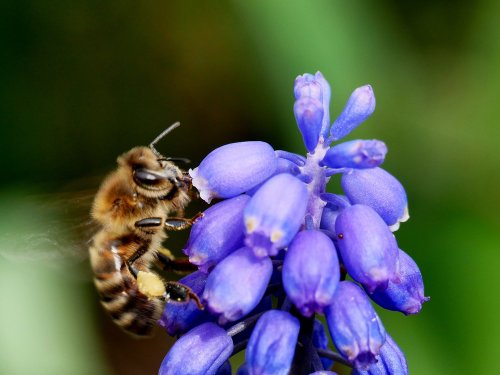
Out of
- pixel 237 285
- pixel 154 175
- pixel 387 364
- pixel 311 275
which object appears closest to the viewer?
pixel 311 275

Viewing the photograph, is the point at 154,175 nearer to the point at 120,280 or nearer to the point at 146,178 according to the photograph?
the point at 146,178

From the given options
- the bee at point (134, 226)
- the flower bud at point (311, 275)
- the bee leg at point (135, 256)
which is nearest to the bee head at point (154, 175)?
the bee at point (134, 226)

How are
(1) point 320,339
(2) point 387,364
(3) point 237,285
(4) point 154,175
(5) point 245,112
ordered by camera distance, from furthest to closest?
1. (5) point 245,112
2. (4) point 154,175
3. (1) point 320,339
4. (2) point 387,364
5. (3) point 237,285

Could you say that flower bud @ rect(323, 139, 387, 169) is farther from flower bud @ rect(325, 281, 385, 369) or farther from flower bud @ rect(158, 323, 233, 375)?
flower bud @ rect(158, 323, 233, 375)

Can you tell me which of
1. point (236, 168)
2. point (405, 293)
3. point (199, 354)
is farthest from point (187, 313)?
point (405, 293)

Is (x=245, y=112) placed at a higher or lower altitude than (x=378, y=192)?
higher

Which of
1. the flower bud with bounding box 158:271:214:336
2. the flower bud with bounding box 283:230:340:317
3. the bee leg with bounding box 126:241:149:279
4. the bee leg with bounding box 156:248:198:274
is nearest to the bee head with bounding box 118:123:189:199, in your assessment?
the bee leg with bounding box 126:241:149:279
